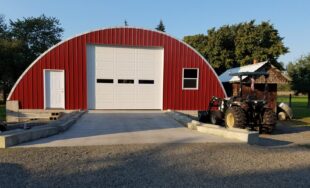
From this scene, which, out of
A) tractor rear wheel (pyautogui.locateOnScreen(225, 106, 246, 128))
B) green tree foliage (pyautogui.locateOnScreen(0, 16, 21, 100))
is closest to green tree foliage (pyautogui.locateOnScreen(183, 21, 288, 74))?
green tree foliage (pyautogui.locateOnScreen(0, 16, 21, 100))

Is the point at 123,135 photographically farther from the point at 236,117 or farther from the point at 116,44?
the point at 116,44

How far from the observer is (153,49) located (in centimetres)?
1656

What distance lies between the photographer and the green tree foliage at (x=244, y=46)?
3491cm

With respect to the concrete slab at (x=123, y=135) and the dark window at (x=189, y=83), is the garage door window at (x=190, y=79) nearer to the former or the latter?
the dark window at (x=189, y=83)

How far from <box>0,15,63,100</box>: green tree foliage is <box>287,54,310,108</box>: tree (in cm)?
2924

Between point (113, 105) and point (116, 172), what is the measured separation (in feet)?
36.3

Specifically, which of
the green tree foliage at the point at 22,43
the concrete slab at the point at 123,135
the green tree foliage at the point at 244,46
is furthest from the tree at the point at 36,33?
the concrete slab at the point at 123,135

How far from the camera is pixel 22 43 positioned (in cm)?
3375

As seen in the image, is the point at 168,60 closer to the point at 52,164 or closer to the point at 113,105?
the point at 113,105

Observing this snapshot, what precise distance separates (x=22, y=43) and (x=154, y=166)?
3320 centimetres

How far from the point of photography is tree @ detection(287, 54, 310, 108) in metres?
28.1

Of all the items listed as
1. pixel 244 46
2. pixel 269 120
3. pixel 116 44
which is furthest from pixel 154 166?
pixel 244 46

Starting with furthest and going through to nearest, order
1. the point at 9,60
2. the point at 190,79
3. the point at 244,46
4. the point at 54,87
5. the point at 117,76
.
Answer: the point at 244,46, the point at 9,60, the point at 190,79, the point at 117,76, the point at 54,87

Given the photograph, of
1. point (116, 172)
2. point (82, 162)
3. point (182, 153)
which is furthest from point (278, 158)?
point (82, 162)
